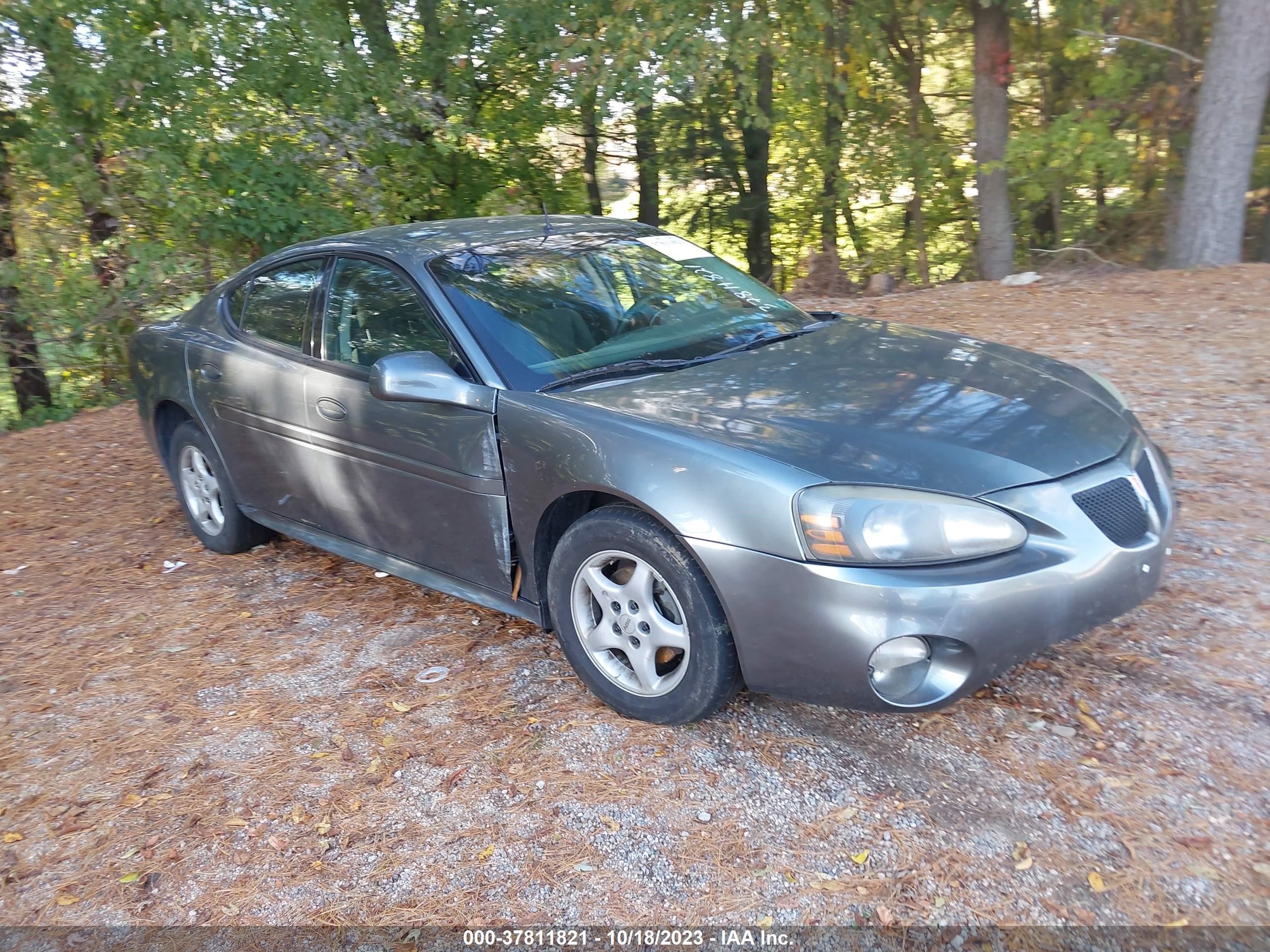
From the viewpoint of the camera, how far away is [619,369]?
3693 millimetres

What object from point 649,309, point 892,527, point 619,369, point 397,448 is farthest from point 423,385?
point 892,527

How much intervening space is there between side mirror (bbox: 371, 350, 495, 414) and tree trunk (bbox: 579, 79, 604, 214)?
12.1m

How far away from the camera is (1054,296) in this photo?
9.15m

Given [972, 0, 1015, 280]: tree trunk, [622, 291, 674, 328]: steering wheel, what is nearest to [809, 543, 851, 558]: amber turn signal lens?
[622, 291, 674, 328]: steering wheel

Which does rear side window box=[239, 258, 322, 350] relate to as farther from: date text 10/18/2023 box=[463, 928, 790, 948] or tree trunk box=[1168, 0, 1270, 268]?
tree trunk box=[1168, 0, 1270, 268]

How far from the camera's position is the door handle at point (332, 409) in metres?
4.10

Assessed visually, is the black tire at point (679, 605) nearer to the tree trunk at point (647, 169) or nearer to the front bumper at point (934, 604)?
the front bumper at point (934, 604)

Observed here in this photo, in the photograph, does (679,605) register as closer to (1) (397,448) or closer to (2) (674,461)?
(2) (674,461)

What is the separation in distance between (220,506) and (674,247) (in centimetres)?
260

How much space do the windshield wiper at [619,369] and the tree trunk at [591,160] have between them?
12.0 m

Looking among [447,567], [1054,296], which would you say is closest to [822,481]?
[447,567]

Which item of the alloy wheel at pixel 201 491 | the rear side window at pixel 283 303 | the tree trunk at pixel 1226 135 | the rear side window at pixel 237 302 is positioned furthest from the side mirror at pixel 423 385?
the tree trunk at pixel 1226 135

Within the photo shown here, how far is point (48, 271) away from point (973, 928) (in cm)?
1148

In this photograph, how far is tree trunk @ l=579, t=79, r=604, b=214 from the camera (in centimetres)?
1565
